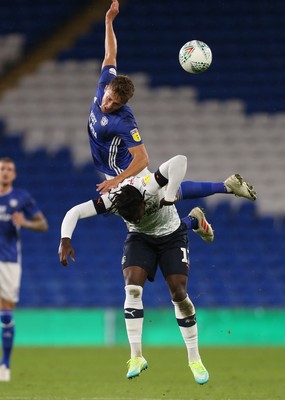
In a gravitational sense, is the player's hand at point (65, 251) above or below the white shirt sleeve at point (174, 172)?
A: below

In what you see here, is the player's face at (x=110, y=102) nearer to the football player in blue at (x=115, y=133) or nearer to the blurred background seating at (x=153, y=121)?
the football player in blue at (x=115, y=133)

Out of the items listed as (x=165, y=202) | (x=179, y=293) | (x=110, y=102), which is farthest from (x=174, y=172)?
(x=179, y=293)

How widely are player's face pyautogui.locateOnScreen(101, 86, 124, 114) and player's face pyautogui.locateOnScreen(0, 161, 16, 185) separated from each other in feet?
9.40

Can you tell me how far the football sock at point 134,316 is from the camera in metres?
7.70

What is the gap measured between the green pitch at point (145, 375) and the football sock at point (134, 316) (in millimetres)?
571

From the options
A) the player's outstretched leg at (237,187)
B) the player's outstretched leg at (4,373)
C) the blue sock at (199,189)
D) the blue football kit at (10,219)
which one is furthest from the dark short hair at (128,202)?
the blue football kit at (10,219)

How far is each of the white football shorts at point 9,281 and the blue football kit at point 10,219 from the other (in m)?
0.07

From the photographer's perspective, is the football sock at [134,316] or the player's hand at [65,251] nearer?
the player's hand at [65,251]

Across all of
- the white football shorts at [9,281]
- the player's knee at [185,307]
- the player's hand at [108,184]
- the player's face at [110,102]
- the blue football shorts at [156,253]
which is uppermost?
the player's face at [110,102]

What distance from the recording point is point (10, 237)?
10555mm

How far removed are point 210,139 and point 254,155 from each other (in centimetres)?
69

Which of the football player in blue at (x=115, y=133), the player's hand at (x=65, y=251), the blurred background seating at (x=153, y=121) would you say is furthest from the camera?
the blurred background seating at (x=153, y=121)

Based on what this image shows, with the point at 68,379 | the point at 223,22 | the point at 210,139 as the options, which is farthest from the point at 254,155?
the point at 68,379

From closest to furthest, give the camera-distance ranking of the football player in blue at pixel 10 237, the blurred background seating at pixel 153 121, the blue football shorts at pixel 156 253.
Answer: the blue football shorts at pixel 156 253 → the football player in blue at pixel 10 237 → the blurred background seating at pixel 153 121
